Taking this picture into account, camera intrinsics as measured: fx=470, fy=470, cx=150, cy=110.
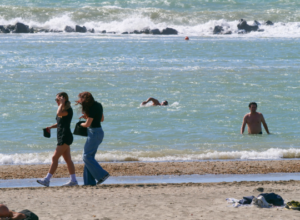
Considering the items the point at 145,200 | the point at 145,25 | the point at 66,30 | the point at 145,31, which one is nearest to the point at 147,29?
the point at 145,31

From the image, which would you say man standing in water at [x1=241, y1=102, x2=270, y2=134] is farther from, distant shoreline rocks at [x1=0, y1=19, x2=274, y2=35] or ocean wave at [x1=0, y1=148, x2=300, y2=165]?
distant shoreline rocks at [x1=0, y1=19, x2=274, y2=35]

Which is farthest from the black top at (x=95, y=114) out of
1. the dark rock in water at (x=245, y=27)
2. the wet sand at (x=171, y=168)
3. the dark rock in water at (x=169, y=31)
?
the dark rock in water at (x=245, y=27)

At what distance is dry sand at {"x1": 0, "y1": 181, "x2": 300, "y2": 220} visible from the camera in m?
5.89

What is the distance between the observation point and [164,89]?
64.1ft

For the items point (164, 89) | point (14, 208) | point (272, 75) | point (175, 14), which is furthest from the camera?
point (175, 14)

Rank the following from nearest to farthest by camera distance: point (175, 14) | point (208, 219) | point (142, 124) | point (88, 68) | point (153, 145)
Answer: point (208, 219) < point (153, 145) < point (142, 124) < point (88, 68) < point (175, 14)

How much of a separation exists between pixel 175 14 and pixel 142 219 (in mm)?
56417

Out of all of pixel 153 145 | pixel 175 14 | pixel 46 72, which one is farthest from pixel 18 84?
pixel 175 14

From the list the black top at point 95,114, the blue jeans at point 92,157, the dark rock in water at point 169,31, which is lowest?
the blue jeans at point 92,157

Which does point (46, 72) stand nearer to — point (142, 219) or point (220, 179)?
point (220, 179)

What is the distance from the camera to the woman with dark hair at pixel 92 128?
22.5 feet

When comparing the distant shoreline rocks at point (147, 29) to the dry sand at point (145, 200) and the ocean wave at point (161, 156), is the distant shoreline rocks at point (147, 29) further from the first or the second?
the dry sand at point (145, 200)

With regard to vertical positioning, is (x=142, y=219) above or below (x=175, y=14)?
below

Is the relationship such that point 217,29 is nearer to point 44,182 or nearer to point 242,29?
point 242,29
